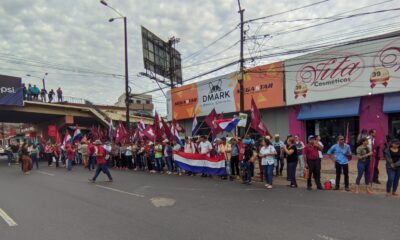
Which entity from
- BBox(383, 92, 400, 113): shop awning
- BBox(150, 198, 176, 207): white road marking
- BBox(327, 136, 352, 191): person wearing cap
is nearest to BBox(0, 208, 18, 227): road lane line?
BBox(150, 198, 176, 207): white road marking

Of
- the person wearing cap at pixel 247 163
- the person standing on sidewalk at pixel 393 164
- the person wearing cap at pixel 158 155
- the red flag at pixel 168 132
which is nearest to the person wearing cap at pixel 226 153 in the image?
the person wearing cap at pixel 247 163

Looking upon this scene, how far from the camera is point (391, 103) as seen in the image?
17.8 meters

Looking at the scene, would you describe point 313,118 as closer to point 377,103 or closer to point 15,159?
point 377,103

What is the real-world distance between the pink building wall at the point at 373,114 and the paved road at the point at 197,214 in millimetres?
9188

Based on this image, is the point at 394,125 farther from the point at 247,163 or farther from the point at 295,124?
the point at 247,163

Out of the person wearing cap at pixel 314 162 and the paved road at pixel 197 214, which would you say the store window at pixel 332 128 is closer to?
the person wearing cap at pixel 314 162

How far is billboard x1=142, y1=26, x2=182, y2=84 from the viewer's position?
3155cm

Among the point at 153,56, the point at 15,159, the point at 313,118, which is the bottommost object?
the point at 15,159

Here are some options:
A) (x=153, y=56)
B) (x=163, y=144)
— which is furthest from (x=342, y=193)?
(x=153, y=56)

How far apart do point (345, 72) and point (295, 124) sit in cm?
447

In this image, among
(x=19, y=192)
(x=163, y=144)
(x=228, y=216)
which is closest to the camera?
(x=228, y=216)

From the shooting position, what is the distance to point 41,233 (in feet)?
21.8

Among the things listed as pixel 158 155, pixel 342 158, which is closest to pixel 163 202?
pixel 342 158

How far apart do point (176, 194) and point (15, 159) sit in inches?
1040
